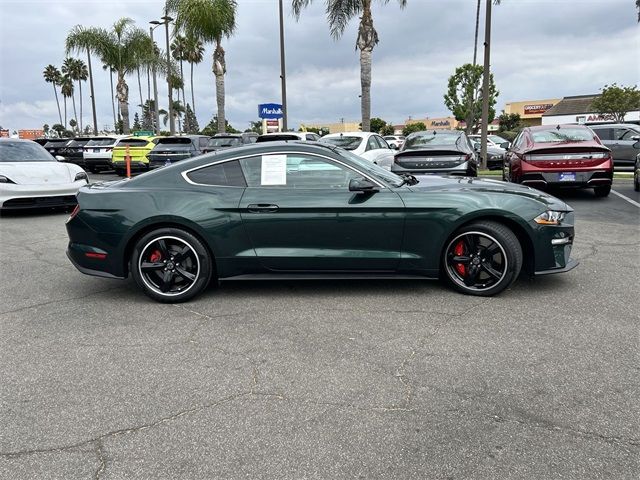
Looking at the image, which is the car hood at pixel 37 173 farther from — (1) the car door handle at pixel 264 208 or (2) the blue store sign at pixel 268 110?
(2) the blue store sign at pixel 268 110

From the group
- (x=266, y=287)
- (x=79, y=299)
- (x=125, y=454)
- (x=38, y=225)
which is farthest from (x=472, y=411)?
(x=38, y=225)

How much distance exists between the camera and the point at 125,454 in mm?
2426

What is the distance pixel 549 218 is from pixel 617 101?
49331 millimetres

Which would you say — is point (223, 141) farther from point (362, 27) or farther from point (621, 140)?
point (621, 140)

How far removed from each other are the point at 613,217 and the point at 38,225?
9.73m

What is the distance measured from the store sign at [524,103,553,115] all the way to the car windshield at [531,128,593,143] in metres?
72.0

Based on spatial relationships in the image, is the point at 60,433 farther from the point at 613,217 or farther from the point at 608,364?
the point at 613,217

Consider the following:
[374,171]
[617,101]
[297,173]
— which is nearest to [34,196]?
[297,173]

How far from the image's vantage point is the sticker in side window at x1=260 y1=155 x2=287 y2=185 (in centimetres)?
462

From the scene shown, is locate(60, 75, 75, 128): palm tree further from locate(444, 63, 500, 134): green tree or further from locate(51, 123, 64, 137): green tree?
locate(444, 63, 500, 134): green tree

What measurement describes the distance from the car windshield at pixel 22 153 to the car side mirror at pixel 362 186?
8.27 meters

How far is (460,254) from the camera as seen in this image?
4.57 metres

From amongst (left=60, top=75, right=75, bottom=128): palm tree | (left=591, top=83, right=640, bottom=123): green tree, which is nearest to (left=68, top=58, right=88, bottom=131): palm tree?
(left=60, top=75, right=75, bottom=128): palm tree

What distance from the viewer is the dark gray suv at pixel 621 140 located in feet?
54.1
